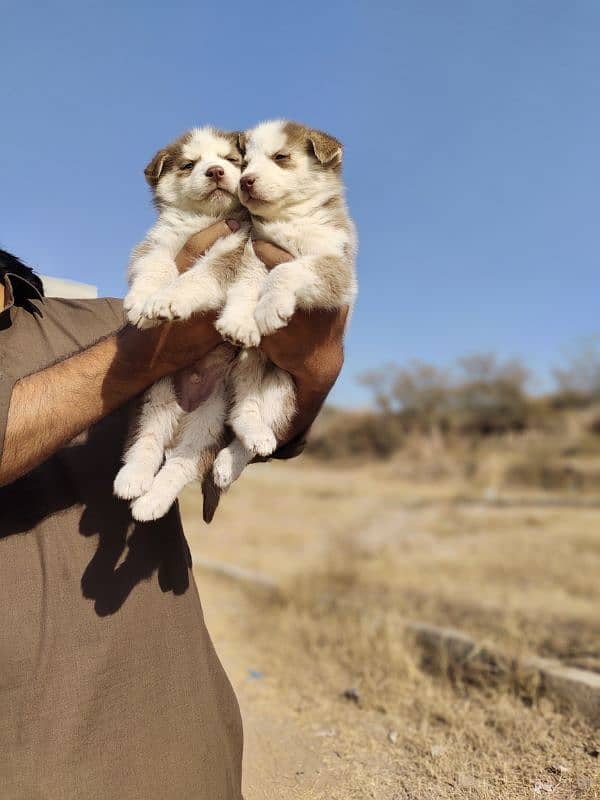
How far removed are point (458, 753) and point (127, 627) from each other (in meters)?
1.69

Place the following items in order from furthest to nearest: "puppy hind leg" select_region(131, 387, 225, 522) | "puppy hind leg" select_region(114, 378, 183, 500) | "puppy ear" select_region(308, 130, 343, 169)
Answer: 1. "puppy ear" select_region(308, 130, 343, 169)
2. "puppy hind leg" select_region(114, 378, 183, 500)
3. "puppy hind leg" select_region(131, 387, 225, 522)

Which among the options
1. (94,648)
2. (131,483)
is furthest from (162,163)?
(94,648)

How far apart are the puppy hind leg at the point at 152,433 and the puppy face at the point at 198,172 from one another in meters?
0.78

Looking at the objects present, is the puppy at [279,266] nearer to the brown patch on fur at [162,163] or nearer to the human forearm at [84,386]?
the human forearm at [84,386]

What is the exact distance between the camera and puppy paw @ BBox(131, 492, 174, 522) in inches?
87.9

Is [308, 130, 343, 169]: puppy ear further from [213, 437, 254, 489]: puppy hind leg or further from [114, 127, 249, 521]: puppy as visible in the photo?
[213, 437, 254, 489]: puppy hind leg

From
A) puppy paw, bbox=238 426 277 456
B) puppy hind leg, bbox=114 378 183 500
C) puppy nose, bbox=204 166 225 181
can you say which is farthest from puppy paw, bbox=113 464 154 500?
puppy nose, bbox=204 166 225 181

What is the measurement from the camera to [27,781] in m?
1.90

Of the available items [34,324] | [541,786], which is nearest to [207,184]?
[34,324]

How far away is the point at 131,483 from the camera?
2324 millimetres

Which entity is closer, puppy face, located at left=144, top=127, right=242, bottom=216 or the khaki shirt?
the khaki shirt

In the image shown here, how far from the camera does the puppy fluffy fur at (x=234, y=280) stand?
7.48 feet

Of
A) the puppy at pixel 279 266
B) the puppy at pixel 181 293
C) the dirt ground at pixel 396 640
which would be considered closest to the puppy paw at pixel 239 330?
the puppy at pixel 279 266

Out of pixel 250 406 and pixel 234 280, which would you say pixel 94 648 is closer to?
pixel 250 406
